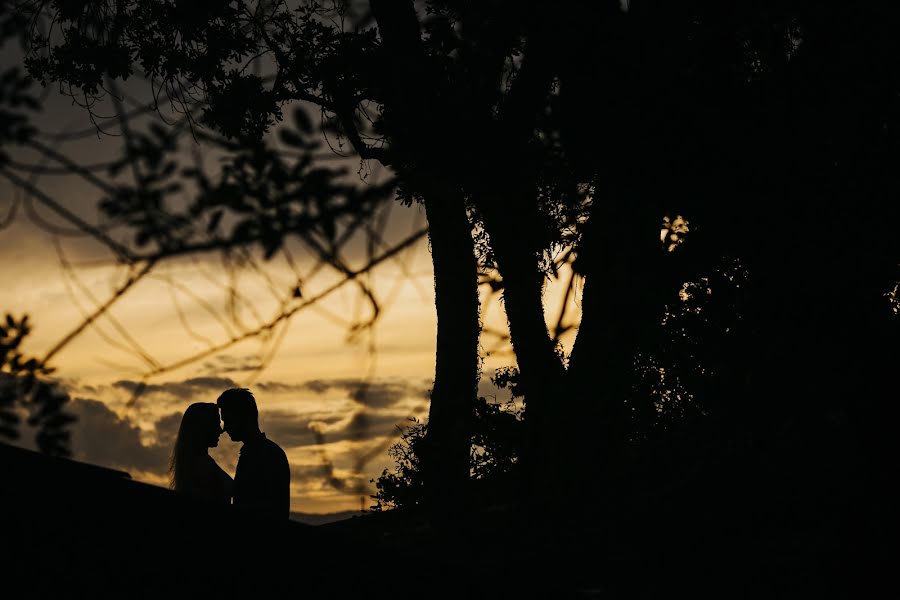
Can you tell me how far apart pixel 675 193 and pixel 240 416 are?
12.2 ft

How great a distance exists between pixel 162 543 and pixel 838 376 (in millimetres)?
4310

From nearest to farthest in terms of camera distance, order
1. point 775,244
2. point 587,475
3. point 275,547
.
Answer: point 275,547 → point 775,244 → point 587,475

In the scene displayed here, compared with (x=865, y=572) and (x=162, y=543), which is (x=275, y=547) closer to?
(x=162, y=543)

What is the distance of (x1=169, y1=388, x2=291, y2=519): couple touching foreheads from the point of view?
6.30m

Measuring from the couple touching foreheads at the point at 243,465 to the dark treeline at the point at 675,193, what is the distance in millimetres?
2060

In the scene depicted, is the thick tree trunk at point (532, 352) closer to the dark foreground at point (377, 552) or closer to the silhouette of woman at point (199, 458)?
the dark foreground at point (377, 552)

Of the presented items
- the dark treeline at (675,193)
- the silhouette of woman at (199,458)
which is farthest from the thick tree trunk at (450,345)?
the silhouette of woman at (199,458)

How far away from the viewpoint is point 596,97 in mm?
6535

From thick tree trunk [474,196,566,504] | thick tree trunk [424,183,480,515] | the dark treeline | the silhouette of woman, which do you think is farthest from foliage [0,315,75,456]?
thick tree trunk [424,183,480,515]

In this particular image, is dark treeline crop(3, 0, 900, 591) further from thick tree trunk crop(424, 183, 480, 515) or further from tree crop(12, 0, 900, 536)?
thick tree trunk crop(424, 183, 480, 515)

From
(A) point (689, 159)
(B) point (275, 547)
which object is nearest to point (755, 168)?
(A) point (689, 159)

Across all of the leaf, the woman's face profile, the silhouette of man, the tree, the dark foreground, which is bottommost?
the dark foreground

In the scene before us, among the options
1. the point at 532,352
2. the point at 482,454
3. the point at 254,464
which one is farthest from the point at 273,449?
the point at 482,454

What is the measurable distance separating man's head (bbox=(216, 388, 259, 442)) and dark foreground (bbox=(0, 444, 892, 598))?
1.88 m
